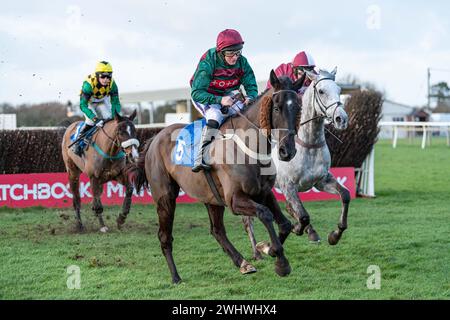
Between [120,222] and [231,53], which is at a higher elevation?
[231,53]

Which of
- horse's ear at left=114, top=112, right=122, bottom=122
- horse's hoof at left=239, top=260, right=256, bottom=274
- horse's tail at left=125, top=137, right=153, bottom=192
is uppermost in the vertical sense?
horse's ear at left=114, top=112, right=122, bottom=122

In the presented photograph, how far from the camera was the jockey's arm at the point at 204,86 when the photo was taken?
19.3 feet

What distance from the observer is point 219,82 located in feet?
19.8

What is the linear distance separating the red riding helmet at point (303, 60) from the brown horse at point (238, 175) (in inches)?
73.5

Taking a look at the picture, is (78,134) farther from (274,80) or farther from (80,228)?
(274,80)

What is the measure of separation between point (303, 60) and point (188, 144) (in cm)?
227

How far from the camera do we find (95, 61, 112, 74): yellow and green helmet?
930cm

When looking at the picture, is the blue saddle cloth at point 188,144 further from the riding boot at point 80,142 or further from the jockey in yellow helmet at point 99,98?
the riding boot at point 80,142

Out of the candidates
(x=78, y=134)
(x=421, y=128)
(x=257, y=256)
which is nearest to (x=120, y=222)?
(x=78, y=134)

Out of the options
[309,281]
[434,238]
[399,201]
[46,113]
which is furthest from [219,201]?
[46,113]

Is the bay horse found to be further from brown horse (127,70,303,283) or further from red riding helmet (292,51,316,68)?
brown horse (127,70,303,283)

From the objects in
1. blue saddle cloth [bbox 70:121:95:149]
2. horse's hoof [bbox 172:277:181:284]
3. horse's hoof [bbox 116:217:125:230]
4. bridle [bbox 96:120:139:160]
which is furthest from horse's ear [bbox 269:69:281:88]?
blue saddle cloth [bbox 70:121:95:149]

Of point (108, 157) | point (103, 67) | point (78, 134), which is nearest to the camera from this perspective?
point (103, 67)

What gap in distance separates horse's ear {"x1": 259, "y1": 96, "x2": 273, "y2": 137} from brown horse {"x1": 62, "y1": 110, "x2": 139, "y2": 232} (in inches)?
160
